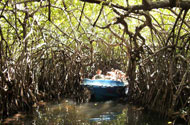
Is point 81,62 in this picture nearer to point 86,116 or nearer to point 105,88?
point 105,88

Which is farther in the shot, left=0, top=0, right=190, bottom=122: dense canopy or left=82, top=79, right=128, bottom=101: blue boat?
left=82, top=79, right=128, bottom=101: blue boat

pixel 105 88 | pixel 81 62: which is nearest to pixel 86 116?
pixel 105 88

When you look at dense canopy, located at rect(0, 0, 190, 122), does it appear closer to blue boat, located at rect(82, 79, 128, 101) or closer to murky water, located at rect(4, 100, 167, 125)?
murky water, located at rect(4, 100, 167, 125)

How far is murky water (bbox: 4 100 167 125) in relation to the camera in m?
5.40

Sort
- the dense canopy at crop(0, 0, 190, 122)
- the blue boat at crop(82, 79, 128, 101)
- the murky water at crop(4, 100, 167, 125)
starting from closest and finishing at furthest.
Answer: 1. the dense canopy at crop(0, 0, 190, 122)
2. the murky water at crop(4, 100, 167, 125)
3. the blue boat at crop(82, 79, 128, 101)

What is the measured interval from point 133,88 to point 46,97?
10.3ft

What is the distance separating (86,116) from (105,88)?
2.30 meters

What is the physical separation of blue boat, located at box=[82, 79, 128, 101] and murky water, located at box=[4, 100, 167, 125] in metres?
0.90

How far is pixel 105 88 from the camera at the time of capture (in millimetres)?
8203

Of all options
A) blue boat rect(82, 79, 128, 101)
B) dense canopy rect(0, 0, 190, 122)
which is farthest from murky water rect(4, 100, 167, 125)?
blue boat rect(82, 79, 128, 101)

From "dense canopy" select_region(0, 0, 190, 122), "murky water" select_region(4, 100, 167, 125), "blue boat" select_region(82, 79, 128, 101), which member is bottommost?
"murky water" select_region(4, 100, 167, 125)

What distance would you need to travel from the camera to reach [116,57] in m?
14.1

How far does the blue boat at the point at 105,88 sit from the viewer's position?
8.17 meters

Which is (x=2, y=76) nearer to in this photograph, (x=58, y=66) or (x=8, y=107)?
(x=8, y=107)
